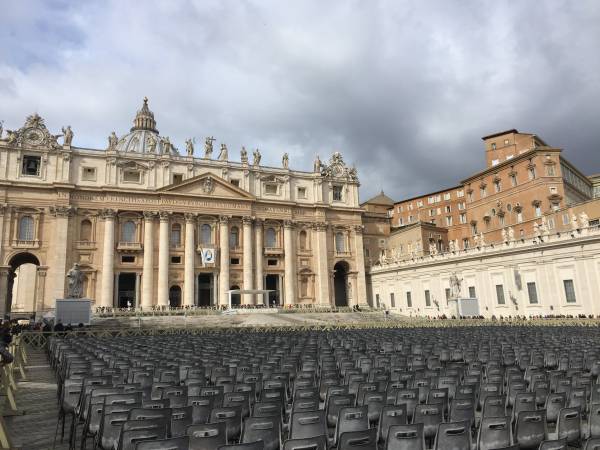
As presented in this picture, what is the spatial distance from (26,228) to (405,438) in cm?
5714

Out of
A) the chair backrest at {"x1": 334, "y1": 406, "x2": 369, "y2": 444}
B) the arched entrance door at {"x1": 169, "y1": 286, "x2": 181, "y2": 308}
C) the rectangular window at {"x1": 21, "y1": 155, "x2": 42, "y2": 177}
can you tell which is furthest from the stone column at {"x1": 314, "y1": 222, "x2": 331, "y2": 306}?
the chair backrest at {"x1": 334, "y1": 406, "x2": 369, "y2": 444}

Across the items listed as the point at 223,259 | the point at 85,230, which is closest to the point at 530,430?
the point at 223,259

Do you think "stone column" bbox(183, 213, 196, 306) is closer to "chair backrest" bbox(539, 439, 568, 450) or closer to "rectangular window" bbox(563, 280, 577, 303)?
"rectangular window" bbox(563, 280, 577, 303)

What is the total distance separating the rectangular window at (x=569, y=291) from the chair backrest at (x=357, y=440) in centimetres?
3932

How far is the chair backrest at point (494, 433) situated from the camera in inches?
229

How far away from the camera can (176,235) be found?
5766 centimetres

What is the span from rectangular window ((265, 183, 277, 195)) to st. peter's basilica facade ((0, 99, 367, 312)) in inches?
5.8

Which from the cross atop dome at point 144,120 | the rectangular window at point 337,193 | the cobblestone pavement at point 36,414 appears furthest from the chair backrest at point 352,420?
the cross atop dome at point 144,120

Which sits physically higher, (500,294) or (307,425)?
(500,294)

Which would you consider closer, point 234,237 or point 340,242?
point 234,237

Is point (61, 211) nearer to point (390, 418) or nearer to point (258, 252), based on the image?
point (258, 252)

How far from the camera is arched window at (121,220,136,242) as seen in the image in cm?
5538

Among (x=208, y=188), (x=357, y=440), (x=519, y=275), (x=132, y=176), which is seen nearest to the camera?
(x=357, y=440)

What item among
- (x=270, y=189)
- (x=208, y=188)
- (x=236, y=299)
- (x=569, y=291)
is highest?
(x=270, y=189)
